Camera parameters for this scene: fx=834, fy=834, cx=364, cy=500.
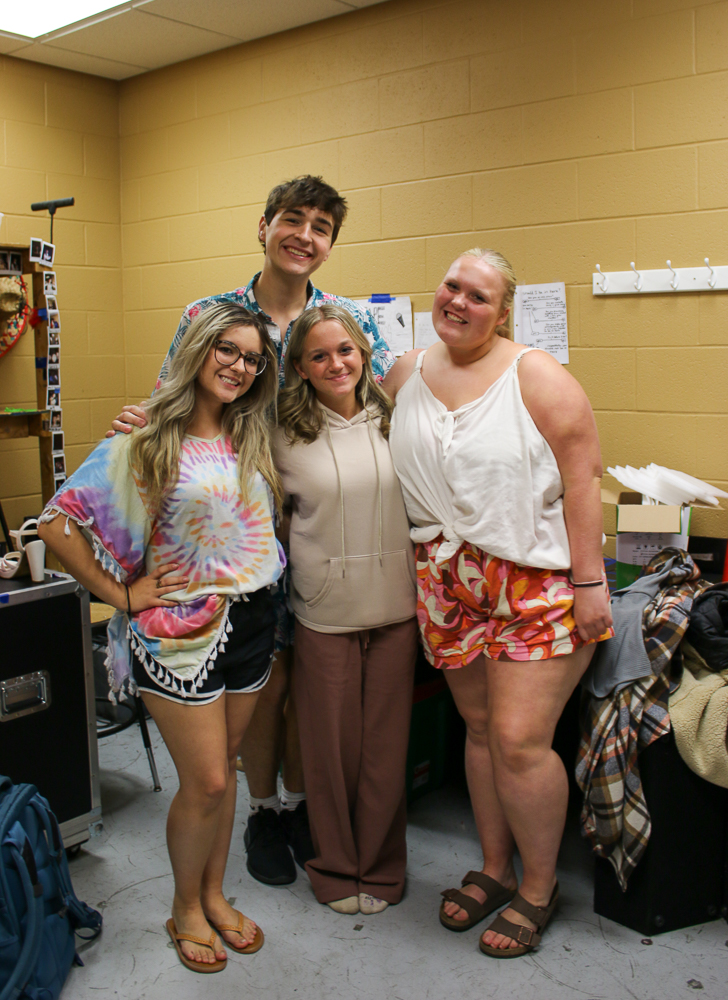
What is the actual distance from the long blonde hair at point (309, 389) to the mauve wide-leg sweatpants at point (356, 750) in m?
0.52

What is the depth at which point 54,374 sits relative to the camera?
366 centimetres

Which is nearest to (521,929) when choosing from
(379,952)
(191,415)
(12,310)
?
(379,952)

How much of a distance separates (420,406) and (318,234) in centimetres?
59

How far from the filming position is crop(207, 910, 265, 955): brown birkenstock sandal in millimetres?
2043

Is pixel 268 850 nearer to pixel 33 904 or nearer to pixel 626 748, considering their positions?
pixel 33 904

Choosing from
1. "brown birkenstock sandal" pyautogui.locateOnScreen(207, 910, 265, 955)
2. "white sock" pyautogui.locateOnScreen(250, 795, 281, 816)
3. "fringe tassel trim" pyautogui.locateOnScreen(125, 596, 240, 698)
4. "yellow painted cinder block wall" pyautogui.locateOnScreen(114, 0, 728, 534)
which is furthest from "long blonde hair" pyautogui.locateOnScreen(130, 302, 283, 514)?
"yellow painted cinder block wall" pyautogui.locateOnScreen(114, 0, 728, 534)

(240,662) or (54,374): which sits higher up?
(54,374)

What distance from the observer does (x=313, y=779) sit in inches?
86.4

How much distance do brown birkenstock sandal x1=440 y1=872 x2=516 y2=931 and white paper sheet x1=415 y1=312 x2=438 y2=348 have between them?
205 centimetres

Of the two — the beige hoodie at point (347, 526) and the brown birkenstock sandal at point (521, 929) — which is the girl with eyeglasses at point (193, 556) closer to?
the beige hoodie at point (347, 526)

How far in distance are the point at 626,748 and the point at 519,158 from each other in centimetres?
214

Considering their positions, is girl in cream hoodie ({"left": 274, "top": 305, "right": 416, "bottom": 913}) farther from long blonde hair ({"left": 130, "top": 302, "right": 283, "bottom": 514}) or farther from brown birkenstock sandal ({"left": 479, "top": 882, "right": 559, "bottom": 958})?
brown birkenstock sandal ({"left": 479, "top": 882, "right": 559, "bottom": 958})

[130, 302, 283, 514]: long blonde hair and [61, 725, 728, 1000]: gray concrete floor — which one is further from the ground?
[130, 302, 283, 514]: long blonde hair

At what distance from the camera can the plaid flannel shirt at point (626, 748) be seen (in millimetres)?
1998
